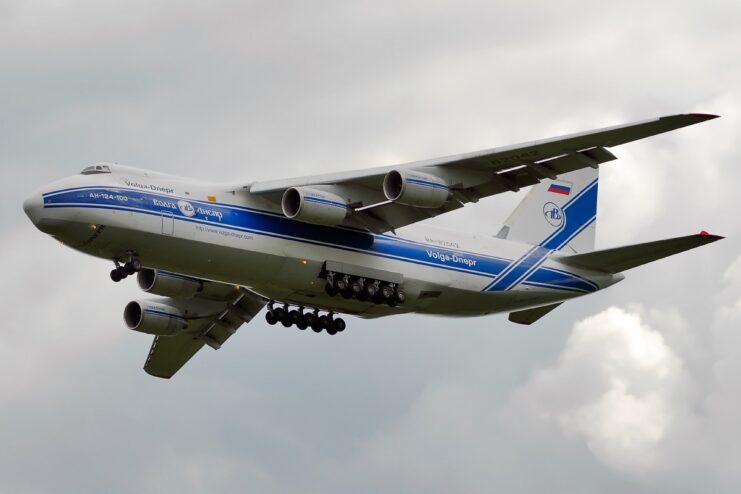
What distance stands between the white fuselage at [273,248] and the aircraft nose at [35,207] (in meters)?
0.02

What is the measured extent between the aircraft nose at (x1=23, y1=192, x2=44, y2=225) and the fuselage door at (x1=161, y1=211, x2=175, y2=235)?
83.4 inches

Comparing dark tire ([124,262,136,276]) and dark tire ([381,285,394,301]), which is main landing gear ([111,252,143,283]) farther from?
dark tire ([381,285,394,301])

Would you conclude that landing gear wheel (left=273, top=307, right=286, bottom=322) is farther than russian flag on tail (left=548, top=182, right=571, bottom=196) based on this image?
No

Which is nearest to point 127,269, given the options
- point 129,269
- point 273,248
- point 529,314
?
point 129,269

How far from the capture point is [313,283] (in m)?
28.8

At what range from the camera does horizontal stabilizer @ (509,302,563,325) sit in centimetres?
3296

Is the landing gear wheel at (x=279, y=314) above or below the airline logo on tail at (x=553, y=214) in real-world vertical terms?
below

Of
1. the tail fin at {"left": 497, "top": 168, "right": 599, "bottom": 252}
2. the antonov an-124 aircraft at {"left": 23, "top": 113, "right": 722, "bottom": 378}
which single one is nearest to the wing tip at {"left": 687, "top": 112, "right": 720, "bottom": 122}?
the antonov an-124 aircraft at {"left": 23, "top": 113, "right": 722, "bottom": 378}

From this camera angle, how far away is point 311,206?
91.4ft

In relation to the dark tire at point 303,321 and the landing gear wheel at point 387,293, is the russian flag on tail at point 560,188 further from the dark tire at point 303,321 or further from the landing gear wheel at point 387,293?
the dark tire at point 303,321

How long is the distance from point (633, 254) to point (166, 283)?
30.8 feet

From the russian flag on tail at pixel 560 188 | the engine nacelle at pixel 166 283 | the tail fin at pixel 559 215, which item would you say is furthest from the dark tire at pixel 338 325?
the russian flag on tail at pixel 560 188

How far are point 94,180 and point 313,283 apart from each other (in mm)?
4582

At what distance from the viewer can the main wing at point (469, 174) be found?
26.7m
